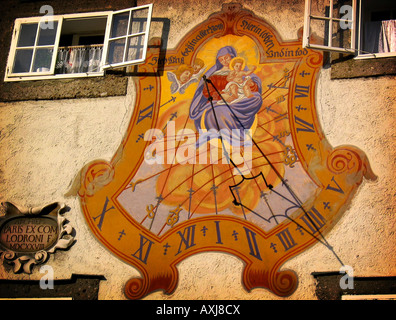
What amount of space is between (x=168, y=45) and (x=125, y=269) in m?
2.77

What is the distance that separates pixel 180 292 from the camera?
6492mm

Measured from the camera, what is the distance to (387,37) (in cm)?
727

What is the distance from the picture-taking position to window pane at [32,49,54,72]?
792 centimetres

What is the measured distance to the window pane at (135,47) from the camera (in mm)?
7645

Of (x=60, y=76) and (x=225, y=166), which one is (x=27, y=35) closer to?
(x=60, y=76)

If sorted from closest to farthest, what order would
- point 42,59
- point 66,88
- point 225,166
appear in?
point 225,166 → point 66,88 → point 42,59

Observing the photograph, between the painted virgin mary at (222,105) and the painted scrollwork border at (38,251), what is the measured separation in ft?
6.05

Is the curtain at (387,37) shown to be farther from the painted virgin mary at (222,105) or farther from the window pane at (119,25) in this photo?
the window pane at (119,25)

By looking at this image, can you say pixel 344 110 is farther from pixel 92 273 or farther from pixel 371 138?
pixel 92 273

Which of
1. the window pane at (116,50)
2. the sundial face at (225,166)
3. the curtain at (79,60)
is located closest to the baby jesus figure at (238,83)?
the sundial face at (225,166)

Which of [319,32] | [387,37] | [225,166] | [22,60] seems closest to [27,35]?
[22,60]

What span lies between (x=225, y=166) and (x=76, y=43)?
2.77 metres

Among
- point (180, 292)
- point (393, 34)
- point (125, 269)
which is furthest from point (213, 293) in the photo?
point (393, 34)

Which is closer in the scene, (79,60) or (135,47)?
(135,47)
